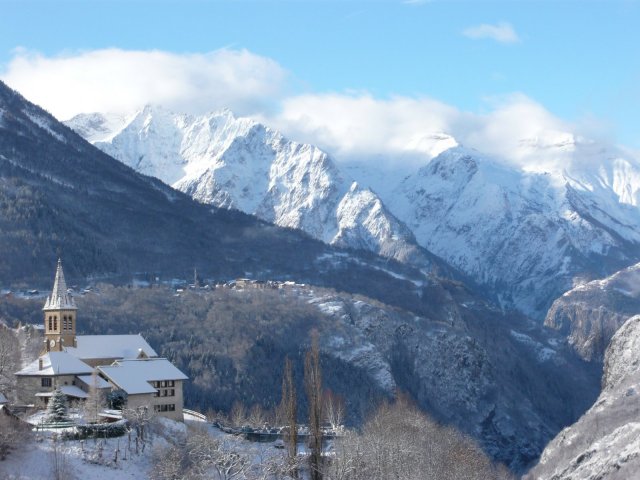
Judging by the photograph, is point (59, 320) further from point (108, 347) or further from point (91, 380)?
point (91, 380)

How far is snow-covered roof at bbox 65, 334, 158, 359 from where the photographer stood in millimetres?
169250

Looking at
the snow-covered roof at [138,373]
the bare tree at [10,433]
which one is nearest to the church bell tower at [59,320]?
the snow-covered roof at [138,373]

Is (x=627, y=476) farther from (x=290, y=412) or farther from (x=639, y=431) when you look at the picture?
(x=290, y=412)

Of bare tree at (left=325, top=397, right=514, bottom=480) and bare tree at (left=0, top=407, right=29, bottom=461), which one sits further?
bare tree at (left=325, top=397, right=514, bottom=480)

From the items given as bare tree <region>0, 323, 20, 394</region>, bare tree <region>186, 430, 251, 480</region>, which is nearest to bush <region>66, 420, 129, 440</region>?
bare tree <region>186, 430, 251, 480</region>

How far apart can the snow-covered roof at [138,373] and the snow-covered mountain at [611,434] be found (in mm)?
47521

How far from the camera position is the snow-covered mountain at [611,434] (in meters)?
122

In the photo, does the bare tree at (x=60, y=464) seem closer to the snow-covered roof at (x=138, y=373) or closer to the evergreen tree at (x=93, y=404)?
the evergreen tree at (x=93, y=404)

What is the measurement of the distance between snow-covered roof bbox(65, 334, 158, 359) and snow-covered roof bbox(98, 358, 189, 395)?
15.3 ft

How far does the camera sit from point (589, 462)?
130250mm

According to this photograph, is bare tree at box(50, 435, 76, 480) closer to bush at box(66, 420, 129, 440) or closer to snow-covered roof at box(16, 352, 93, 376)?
bush at box(66, 420, 129, 440)

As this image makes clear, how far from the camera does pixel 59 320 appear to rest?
17138 cm

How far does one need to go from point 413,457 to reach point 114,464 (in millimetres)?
35066

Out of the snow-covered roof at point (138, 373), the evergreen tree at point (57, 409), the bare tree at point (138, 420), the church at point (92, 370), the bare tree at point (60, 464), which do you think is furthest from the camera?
the snow-covered roof at point (138, 373)
